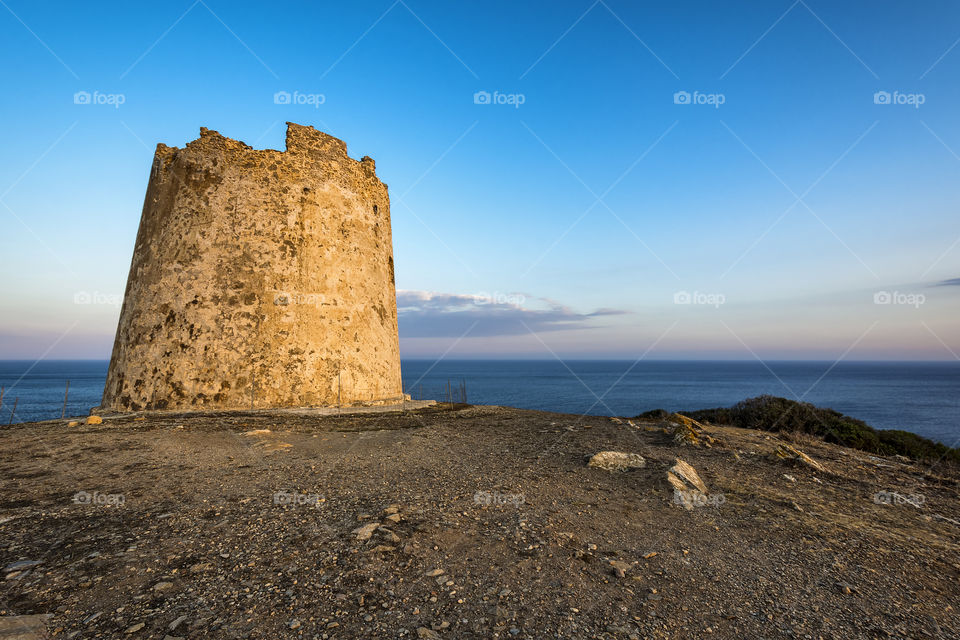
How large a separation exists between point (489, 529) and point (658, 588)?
1.44 metres

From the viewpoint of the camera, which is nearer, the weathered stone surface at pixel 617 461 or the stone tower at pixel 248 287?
the weathered stone surface at pixel 617 461

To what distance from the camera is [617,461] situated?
6.13 m

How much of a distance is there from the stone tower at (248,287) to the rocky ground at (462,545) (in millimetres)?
3978

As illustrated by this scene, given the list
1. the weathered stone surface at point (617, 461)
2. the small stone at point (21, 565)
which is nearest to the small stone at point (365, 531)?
the small stone at point (21, 565)

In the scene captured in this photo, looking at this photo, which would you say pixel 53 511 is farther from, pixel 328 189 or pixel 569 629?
pixel 328 189

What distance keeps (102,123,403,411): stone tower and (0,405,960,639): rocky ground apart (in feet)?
13.1

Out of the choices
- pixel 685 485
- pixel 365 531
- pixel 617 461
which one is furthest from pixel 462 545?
pixel 617 461

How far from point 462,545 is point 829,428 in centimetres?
1424

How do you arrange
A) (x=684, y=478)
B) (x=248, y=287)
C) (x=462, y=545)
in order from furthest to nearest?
(x=248, y=287), (x=684, y=478), (x=462, y=545)

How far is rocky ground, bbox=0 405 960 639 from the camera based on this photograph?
8.77 ft

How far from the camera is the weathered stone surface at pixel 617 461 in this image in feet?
19.7

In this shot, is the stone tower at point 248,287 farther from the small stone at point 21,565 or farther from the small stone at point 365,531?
the small stone at point 365,531

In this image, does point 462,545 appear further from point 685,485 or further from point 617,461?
point 617,461

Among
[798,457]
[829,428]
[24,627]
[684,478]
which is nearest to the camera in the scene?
[24,627]
